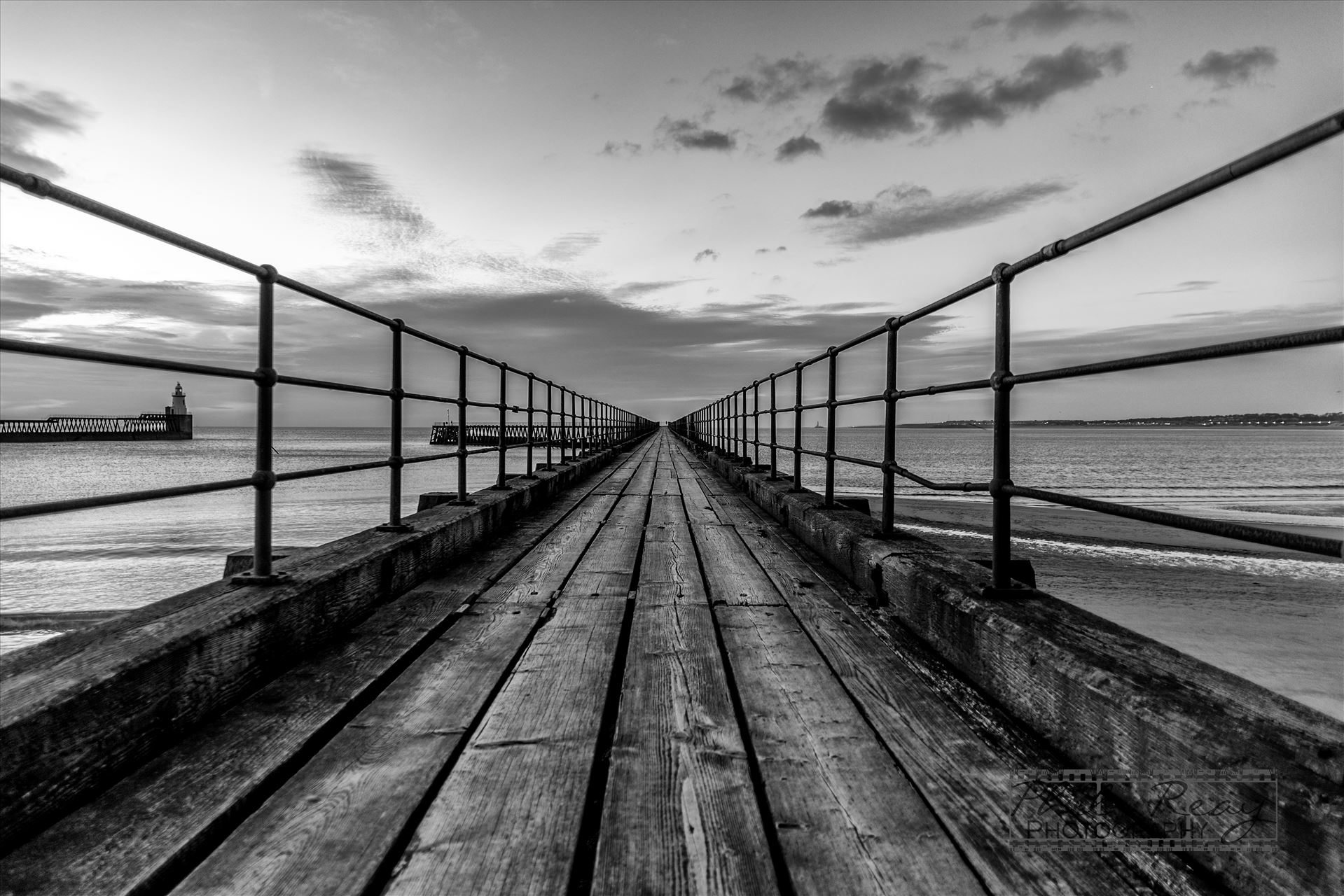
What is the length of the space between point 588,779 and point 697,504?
4401 millimetres

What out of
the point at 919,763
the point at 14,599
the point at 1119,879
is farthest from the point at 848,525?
the point at 14,599

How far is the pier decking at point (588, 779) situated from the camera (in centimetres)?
102

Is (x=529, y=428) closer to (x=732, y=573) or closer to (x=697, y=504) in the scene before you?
(x=697, y=504)

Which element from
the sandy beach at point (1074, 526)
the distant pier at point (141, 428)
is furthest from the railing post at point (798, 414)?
the distant pier at point (141, 428)

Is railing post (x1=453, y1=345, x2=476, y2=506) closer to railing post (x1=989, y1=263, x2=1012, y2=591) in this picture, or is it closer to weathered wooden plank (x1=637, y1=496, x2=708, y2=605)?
weathered wooden plank (x1=637, y1=496, x2=708, y2=605)

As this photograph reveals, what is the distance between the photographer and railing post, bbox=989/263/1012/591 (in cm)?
187

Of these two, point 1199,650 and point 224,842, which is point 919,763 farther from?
point 1199,650

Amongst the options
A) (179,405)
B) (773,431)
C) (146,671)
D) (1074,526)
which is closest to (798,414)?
(773,431)

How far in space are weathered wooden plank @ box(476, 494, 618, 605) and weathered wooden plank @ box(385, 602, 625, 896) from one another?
2.46 ft

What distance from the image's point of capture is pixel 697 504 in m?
5.67

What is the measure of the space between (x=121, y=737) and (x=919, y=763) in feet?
4.88

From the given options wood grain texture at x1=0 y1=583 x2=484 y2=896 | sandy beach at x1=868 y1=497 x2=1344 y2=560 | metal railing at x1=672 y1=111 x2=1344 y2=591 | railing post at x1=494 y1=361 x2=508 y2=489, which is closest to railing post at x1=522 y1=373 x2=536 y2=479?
railing post at x1=494 y1=361 x2=508 y2=489

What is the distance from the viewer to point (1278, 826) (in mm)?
925

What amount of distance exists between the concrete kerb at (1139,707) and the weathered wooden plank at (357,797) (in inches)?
47.9
